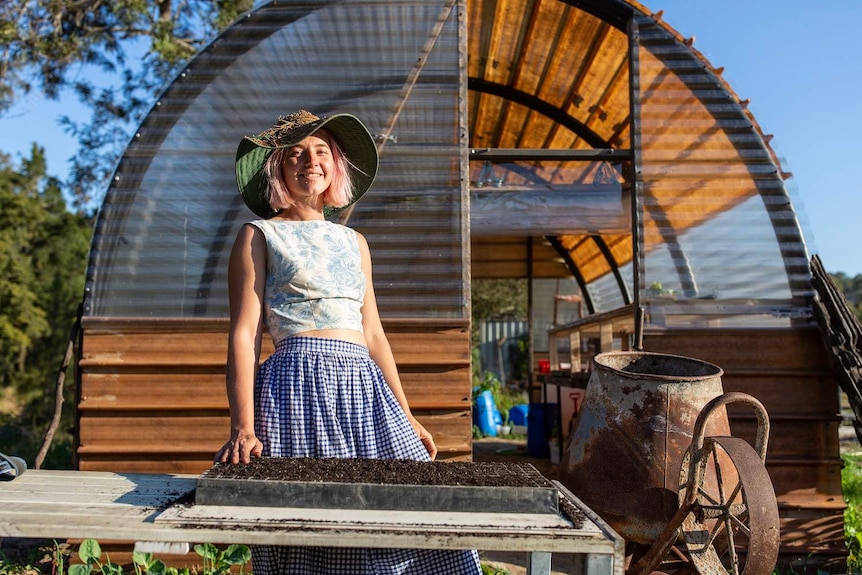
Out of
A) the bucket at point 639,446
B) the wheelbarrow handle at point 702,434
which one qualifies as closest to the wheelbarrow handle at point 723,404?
the wheelbarrow handle at point 702,434

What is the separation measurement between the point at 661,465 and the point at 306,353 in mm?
1929

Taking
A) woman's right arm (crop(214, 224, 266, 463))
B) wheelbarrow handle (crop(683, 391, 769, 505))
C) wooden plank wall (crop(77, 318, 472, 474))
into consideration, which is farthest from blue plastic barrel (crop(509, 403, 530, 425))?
woman's right arm (crop(214, 224, 266, 463))

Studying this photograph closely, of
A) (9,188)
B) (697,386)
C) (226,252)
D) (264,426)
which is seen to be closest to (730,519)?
(697,386)

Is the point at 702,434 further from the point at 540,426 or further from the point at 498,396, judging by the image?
the point at 498,396

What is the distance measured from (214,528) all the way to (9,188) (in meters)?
26.5

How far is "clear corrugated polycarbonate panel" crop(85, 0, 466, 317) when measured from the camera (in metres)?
4.56

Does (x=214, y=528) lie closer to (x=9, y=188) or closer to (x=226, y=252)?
(x=226, y=252)

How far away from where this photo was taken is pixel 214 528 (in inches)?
60.2

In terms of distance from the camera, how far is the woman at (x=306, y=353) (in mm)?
2029

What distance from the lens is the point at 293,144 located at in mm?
2461

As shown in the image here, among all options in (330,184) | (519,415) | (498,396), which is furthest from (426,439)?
(498,396)

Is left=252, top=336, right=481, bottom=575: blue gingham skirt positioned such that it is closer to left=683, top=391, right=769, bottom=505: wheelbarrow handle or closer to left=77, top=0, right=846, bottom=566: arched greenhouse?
left=683, top=391, right=769, bottom=505: wheelbarrow handle

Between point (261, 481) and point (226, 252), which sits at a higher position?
point (226, 252)

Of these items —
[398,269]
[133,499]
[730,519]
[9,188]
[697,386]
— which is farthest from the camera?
[9,188]
